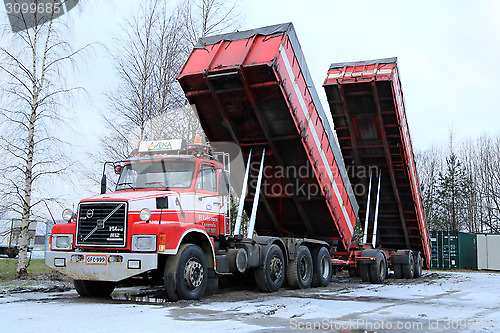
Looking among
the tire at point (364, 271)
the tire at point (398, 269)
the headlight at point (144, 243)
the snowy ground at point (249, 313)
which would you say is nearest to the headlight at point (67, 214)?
the snowy ground at point (249, 313)

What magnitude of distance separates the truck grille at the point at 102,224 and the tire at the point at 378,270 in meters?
8.07

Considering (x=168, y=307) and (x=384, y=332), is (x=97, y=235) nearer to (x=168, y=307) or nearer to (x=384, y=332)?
(x=168, y=307)

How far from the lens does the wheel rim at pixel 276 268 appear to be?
10.4 meters

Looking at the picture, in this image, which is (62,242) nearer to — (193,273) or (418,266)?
(193,273)

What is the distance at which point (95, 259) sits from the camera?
793 centimetres

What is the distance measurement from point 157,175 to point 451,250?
20.8 meters

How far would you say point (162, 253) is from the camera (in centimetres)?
774

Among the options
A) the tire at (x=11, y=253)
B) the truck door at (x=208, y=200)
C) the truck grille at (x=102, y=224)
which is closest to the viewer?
the truck grille at (x=102, y=224)

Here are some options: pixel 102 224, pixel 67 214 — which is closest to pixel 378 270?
pixel 102 224

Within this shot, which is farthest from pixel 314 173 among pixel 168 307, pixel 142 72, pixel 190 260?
pixel 142 72

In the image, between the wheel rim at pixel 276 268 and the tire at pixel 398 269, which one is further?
the tire at pixel 398 269

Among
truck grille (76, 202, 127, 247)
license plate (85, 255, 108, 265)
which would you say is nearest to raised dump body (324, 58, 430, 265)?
truck grille (76, 202, 127, 247)

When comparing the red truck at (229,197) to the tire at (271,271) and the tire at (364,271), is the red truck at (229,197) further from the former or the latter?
the tire at (364,271)

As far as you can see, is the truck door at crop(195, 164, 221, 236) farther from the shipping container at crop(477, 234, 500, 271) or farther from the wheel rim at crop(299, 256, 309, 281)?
the shipping container at crop(477, 234, 500, 271)
